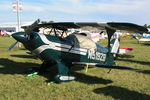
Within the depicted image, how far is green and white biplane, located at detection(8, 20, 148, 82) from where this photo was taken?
762 cm

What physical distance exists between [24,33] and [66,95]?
9.94 ft

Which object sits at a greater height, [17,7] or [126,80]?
[17,7]

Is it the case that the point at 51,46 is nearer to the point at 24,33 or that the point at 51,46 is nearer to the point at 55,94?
the point at 24,33

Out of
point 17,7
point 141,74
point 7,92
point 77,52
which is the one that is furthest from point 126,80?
point 17,7

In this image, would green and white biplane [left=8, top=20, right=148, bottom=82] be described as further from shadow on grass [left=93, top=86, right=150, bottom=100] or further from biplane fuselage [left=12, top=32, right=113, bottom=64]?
shadow on grass [left=93, top=86, right=150, bottom=100]

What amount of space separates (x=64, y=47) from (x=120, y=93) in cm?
293

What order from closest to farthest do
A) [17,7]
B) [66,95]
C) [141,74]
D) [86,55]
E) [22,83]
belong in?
[66,95], [22,83], [86,55], [141,74], [17,7]

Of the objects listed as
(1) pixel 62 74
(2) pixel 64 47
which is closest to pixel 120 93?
(1) pixel 62 74

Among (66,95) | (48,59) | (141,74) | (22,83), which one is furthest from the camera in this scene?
(141,74)

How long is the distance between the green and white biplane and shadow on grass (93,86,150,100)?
0.84 m

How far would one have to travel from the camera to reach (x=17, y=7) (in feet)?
87.6

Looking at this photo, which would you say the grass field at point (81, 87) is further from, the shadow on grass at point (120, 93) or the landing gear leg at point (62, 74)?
the landing gear leg at point (62, 74)

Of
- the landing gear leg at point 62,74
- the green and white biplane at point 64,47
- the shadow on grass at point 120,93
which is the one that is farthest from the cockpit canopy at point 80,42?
the shadow on grass at point 120,93

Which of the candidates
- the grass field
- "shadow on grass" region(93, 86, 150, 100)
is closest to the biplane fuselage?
the grass field
